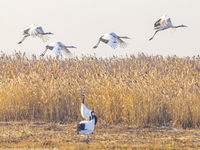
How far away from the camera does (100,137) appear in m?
8.28

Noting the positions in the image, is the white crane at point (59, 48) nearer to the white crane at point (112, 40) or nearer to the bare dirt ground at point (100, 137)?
the white crane at point (112, 40)

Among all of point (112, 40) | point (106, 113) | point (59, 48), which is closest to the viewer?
point (106, 113)

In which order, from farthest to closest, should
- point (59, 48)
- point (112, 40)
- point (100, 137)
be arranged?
point (59, 48), point (112, 40), point (100, 137)

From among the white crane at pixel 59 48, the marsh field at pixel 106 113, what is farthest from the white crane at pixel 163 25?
the white crane at pixel 59 48

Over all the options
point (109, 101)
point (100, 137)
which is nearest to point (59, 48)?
point (109, 101)

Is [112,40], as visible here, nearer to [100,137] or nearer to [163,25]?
[163,25]

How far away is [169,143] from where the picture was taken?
7.66m

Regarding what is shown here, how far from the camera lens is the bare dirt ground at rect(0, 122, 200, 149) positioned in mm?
7250

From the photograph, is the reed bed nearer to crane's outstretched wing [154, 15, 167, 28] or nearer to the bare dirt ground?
the bare dirt ground

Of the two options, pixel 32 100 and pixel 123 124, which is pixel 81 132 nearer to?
pixel 123 124

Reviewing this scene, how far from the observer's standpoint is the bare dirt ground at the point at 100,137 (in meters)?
7.25

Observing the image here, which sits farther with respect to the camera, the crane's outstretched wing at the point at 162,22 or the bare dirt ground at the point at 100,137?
the crane's outstretched wing at the point at 162,22

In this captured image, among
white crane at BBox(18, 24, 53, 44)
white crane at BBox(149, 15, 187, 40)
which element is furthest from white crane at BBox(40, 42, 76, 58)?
white crane at BBox(149, 15, 187, 40)

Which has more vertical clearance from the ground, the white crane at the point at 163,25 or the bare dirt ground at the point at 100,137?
the white crane at the point at 163,25
